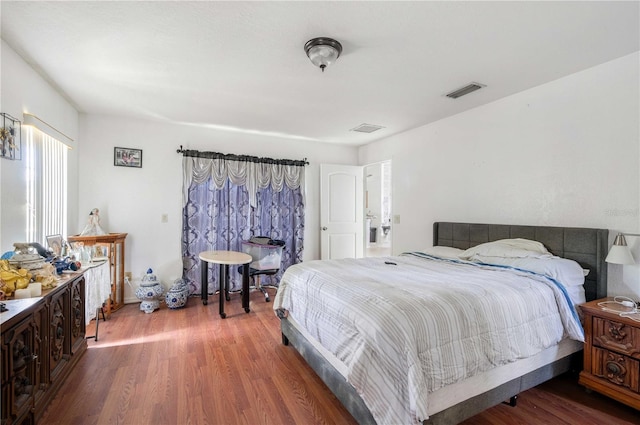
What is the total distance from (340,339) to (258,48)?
2.09 m

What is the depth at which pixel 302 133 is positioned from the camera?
4559mm

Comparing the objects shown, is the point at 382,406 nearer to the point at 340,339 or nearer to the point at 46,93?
the point at 340,339

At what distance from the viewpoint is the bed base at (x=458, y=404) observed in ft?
5.11

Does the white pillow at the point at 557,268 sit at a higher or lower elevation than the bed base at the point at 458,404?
higher

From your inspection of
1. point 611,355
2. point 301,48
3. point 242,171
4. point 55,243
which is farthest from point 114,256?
point 611,355

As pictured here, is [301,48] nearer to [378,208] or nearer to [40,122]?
[40,122]

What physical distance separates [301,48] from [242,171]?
2600 mm

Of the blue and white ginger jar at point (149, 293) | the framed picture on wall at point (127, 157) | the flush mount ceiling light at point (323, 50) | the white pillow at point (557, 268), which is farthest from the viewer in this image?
the framed picture on wall at point (127, 157)

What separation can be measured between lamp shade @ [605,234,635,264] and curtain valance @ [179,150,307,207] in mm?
3780

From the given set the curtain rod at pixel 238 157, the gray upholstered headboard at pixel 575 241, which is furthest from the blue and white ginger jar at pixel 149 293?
the gray upholstered headboard at pixel 575 241

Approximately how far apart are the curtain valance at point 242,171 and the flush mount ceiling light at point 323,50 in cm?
262

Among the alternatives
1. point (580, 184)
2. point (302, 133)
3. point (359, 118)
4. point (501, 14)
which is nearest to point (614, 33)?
point (501, 14)

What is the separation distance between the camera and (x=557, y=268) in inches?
87.7

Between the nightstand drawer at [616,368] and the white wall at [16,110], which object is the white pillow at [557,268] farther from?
the white wall at [16,110]
